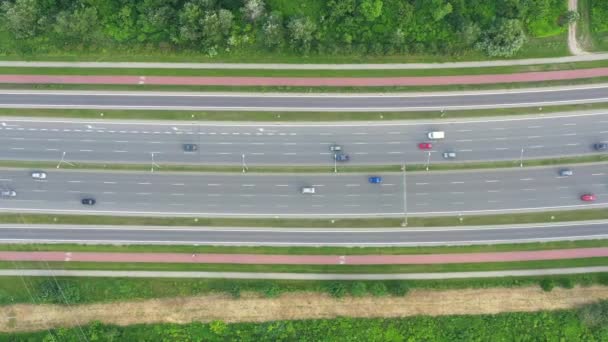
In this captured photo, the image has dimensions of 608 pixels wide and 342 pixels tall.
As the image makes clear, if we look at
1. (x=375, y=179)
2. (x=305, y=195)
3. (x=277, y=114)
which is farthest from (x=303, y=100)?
(x=375, y=179)

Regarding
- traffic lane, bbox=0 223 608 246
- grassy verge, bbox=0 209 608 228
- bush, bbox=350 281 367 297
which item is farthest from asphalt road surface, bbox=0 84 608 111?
bush, bbox=350 281 367 297

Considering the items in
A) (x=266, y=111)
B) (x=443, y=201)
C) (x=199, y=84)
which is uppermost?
(x=199, y=84)

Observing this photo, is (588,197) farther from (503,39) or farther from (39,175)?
(39,175)

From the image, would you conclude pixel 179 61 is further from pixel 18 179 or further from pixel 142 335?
pixel 142 335

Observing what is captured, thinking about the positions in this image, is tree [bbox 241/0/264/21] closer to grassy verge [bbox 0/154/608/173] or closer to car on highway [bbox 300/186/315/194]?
grassy verge [bbox 0/154/608/173]

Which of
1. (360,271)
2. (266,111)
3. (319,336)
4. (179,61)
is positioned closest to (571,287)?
(360,271)
